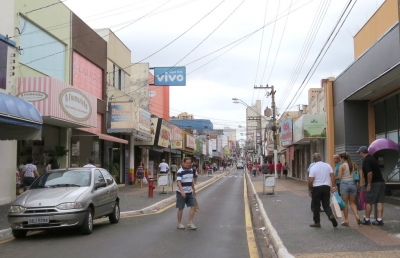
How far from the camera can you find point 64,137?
21.6 metres

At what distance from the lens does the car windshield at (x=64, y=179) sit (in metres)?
11.2

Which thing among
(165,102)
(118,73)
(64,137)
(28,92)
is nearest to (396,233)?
(28,92)

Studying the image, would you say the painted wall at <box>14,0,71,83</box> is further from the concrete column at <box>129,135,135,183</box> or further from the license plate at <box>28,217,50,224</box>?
the concrete column at <box>129,135,135,183</box>

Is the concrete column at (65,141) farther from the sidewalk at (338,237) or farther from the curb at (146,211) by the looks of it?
the sidewalk at (338,237)

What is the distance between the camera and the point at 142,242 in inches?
377

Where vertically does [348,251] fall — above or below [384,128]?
below

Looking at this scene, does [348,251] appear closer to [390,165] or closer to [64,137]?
[390,165]

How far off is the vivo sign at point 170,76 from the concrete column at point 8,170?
42.4 feet

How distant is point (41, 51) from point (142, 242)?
41.1ft

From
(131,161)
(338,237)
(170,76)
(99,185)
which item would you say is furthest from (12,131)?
(131,161)

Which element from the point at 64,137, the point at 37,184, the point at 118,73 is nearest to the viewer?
the point at 37,184

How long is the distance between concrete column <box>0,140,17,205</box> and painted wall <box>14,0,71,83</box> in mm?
2744

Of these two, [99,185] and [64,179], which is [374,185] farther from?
[64,179]

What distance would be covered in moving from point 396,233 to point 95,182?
6.90 m
